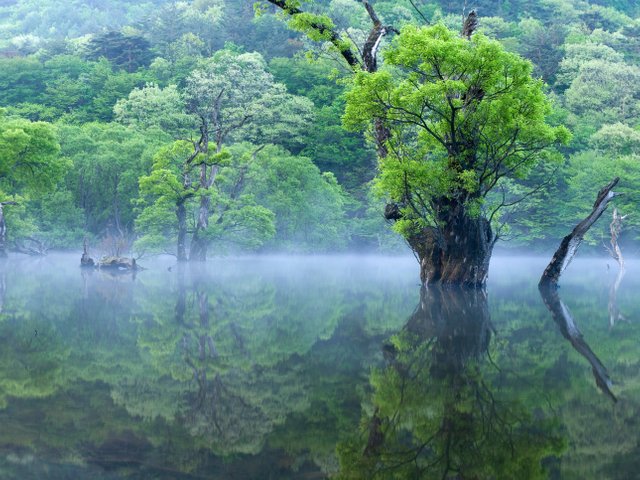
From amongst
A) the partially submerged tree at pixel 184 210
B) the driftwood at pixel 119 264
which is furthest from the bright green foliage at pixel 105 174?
the driftwood at pixel 119 264

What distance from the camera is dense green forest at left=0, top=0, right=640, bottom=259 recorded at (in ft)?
Result: 136

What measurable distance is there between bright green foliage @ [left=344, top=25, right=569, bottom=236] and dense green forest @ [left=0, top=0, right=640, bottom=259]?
12.6 inches

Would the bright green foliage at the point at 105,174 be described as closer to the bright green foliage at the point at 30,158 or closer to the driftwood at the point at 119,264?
the bright green foliage at the point at 30,158

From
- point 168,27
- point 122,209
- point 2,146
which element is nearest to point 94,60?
point 168,27

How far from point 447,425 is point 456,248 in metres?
18.9

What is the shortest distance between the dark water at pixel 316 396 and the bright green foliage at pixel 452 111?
8642mm

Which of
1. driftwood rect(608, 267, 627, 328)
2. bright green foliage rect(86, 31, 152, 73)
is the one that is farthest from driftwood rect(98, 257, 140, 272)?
bright green foliage rect(86, 31, 152, 73)

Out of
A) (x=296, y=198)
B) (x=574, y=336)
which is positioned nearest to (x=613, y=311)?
(x=574, y=336)

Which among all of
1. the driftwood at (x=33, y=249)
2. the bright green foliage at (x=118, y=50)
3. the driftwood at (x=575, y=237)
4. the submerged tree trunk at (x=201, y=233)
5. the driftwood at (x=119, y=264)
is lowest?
the driftwood at (x=33, y=249)

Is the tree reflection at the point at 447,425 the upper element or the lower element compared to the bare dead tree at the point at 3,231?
upper

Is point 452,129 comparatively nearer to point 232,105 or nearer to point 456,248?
point 456,248

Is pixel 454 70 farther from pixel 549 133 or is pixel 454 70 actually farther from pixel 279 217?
pixel 279 217

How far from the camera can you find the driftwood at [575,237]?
22734 millimetres

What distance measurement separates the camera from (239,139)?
182 feet
